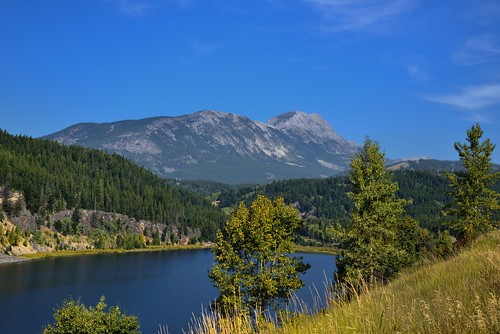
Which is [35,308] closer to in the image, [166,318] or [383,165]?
[166,318]

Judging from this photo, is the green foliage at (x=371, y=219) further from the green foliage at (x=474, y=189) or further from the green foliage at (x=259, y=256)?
the green foliage at (x=474, y=189)

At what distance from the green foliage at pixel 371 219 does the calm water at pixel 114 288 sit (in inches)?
543

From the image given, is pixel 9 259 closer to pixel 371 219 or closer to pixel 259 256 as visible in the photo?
pixel 259 256

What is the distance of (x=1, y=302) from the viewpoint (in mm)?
85438

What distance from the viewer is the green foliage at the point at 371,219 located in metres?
35.8

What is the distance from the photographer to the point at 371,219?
36.4 metres

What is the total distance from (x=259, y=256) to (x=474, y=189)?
24925 millimetres

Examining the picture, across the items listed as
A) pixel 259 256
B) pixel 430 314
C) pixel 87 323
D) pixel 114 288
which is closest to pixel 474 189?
pixel 259 256

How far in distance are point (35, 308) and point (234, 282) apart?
62917 mm

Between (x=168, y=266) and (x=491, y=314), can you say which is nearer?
(x=491, y=314)

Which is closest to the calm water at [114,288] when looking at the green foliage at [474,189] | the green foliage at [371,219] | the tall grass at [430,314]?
the green foliage at [371,219]

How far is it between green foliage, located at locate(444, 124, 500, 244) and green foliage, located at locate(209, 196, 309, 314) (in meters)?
18.5

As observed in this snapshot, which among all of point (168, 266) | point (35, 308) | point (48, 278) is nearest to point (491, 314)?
point (35, 308)

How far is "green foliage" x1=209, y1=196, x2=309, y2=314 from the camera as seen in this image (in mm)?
37125
